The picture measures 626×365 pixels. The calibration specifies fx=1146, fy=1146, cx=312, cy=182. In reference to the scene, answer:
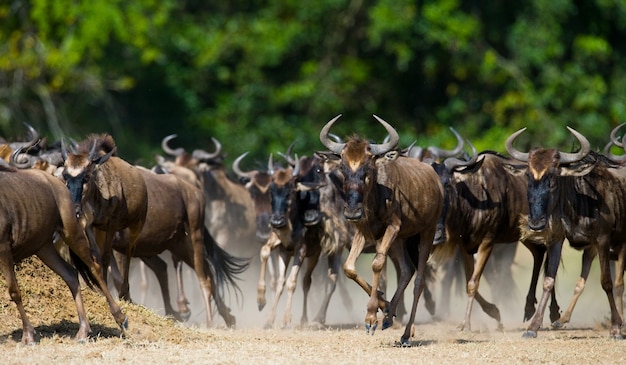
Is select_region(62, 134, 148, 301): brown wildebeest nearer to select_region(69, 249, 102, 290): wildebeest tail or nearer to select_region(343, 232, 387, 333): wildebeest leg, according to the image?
select_region(69, 249, 102, 290): wildebeest tail

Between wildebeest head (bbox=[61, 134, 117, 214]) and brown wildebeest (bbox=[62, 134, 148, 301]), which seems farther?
brown wildebeest (bbox=[62, 134, 148, 301])

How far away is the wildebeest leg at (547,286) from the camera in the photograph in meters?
12.3

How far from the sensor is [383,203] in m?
10.9

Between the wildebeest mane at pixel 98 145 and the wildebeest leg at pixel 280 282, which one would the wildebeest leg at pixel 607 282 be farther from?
the wildebeest mane at pixel 98 145

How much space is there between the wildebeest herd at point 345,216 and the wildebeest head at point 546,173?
0.02m

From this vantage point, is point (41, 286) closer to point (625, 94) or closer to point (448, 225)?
point (448, 225)

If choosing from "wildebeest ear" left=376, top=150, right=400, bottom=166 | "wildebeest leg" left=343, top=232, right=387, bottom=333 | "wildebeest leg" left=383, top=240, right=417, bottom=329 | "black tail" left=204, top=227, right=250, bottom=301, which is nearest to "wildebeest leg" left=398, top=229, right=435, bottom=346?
"wildebeest leg" left=383, top=240, right=417, bottom=329

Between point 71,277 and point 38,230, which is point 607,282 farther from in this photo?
point 38,230

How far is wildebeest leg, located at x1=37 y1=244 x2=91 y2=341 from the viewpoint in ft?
33.2

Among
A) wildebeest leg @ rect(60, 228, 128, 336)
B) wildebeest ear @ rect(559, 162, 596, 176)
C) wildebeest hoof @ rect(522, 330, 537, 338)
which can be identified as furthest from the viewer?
wildebeest ear @ rect(559, 162, 596, 176)

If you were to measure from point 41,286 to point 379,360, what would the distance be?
3628 millimetres

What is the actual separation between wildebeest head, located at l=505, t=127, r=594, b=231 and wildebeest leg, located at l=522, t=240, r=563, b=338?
45cm

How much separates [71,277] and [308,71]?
63.6 ft

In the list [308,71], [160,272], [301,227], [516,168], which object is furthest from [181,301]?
[308,71]
